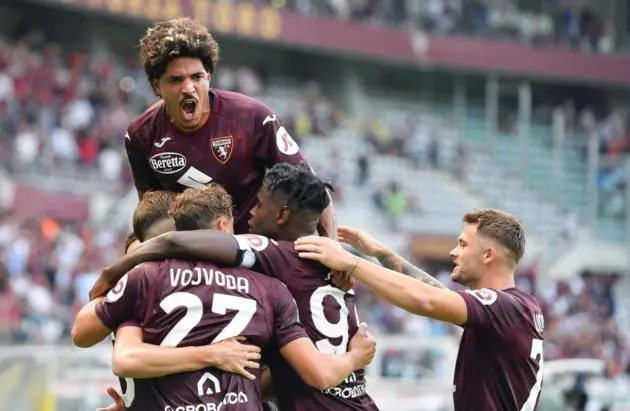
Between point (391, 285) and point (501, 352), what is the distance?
621 millimetres

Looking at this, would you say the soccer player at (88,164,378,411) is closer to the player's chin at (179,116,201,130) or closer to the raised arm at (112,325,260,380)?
the raised arm at (112,325,260,380)

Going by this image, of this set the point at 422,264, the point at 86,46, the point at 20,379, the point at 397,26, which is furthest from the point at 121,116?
the point at 397,26

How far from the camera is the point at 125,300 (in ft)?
18.8

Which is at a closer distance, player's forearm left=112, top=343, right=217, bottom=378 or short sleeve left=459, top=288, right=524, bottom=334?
player's forearm left=112, top=343, right=217, bottom=378

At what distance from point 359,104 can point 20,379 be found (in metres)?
22.0

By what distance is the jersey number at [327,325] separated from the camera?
19.8ft

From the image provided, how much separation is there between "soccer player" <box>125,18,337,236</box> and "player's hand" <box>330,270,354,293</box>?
455 millimetres

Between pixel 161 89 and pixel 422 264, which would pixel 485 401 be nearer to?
pixel 161 89

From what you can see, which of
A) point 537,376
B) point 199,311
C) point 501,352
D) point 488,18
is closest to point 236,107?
point 199,311

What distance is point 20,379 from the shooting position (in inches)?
456

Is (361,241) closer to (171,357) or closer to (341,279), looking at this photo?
(341,279)

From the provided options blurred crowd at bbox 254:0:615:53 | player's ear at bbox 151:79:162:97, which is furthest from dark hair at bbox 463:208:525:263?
blurred crowd at bbox 254:0:615:53

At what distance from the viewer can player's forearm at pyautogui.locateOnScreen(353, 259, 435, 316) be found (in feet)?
19.8

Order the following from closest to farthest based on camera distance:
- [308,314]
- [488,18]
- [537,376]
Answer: [308,314] < [537,376] < [488,18]
